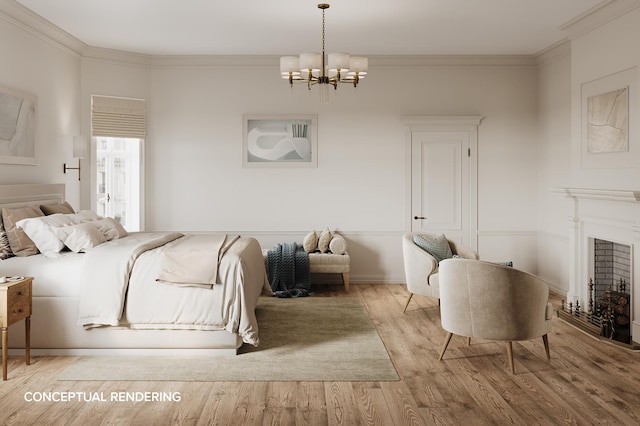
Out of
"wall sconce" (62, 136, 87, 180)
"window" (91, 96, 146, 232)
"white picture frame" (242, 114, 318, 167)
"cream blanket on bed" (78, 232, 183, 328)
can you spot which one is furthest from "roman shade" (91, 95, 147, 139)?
"cream blanket on bed" (78, 232, 183, 328)

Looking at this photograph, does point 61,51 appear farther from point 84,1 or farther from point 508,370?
point 508,370

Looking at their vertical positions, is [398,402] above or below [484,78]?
below

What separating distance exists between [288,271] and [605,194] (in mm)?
3409

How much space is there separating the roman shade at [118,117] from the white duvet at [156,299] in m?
3.02

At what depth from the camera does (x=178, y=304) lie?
405 cm

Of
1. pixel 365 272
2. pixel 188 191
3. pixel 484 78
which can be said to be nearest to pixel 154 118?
pixel 188 191

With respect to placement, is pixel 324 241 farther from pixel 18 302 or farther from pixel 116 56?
pixel 18 302

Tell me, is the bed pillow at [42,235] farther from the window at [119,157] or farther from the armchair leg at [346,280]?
the armchair leg at [346,280]

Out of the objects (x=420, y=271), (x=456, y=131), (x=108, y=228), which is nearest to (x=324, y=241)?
(x=420, y=271)

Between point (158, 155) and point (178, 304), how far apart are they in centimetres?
351

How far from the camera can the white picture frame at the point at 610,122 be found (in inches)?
179

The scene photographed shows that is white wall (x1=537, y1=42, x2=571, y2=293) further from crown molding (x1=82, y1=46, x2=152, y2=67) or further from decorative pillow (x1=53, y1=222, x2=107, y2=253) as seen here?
crown molding (x1=82, y1=46, x2=152, y2=67)

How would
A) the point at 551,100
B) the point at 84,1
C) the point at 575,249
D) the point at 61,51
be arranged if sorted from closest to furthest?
1. the point at 84,1
2. the point at 575,249
3. the point at 61,51
4. the point at 551,100

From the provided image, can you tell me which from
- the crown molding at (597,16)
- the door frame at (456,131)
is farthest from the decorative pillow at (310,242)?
the crown molding at (597,16)
